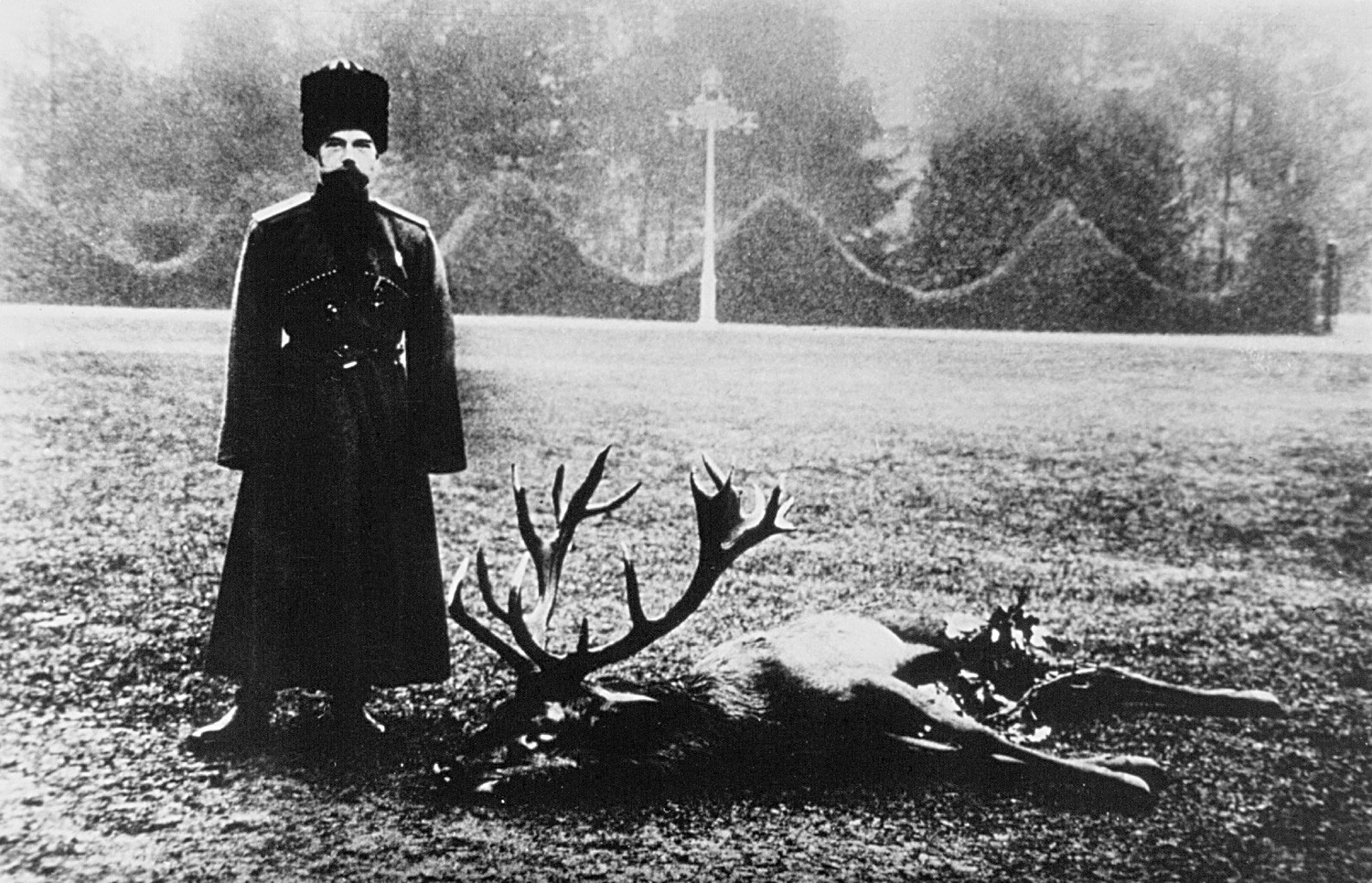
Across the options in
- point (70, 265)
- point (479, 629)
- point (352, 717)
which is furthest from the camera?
point (70, 265)

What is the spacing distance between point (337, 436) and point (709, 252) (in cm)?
102

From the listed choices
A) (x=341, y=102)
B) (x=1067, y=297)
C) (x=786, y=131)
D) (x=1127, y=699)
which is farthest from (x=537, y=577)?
(x=1067, y=297)

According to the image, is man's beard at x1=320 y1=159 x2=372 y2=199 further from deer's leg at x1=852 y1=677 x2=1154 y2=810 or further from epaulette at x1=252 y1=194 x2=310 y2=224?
deer's leg at x1=852 y1=677 x2=1154 y2=810

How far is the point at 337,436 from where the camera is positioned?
2451 mm

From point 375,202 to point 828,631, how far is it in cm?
139

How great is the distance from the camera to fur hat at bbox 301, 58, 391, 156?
2.41m

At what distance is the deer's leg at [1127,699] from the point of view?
2604 millimetres

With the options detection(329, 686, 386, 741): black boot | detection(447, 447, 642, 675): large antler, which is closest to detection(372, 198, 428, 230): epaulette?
detection(447, 447, 642, 675): large antler

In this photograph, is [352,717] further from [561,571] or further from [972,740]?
[972,740]

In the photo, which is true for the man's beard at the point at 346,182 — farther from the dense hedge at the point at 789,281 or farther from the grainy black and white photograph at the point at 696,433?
the dense hedge at the point at 789,281

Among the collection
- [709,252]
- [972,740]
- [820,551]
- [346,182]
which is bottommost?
[972,740]

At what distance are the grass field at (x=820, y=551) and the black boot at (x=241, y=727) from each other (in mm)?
44

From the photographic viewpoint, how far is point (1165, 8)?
9.26 ft

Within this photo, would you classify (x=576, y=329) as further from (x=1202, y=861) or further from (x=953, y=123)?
(x=1202, y=861)
